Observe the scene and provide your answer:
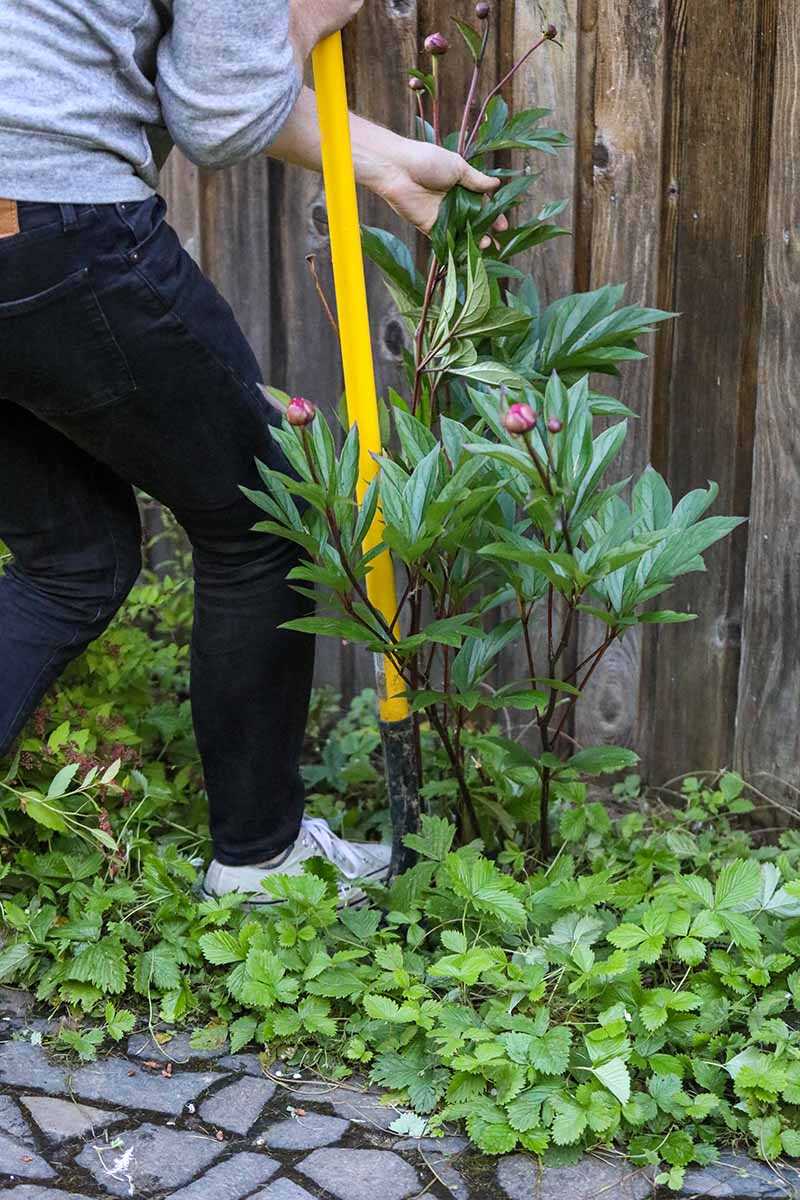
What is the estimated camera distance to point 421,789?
257 centimetres

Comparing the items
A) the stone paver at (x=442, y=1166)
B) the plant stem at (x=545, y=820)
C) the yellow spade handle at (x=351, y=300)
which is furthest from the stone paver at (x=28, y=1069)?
the plant stem at (x=545, y=820)

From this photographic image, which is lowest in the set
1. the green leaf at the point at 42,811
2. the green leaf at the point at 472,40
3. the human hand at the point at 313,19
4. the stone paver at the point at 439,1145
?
the stone paver at the point at 439,1145

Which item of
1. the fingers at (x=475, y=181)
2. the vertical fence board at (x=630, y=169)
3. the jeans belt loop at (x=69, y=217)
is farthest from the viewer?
the vertical fence board at (x=630, y=169)

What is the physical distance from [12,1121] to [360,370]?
1.24 metres

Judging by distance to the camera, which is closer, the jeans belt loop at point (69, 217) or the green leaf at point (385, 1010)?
the jeans belt loop at point (69, 217)

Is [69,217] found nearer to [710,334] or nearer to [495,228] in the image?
[495,228]

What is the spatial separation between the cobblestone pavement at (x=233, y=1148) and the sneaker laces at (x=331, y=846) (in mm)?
450

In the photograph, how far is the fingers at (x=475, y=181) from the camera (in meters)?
2.19

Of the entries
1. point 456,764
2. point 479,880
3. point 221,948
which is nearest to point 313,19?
point 456,764

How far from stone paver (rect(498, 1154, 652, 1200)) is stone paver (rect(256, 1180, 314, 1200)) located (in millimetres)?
270

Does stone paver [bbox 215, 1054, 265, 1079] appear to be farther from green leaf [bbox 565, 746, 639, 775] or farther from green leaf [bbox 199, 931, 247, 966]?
green leaf [bbox 565, 746, 639, 775]

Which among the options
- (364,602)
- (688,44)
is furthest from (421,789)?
(688,44)

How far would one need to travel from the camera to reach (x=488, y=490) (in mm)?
2002

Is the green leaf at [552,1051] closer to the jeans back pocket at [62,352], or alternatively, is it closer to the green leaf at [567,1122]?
the green leaf at [567,1122]
